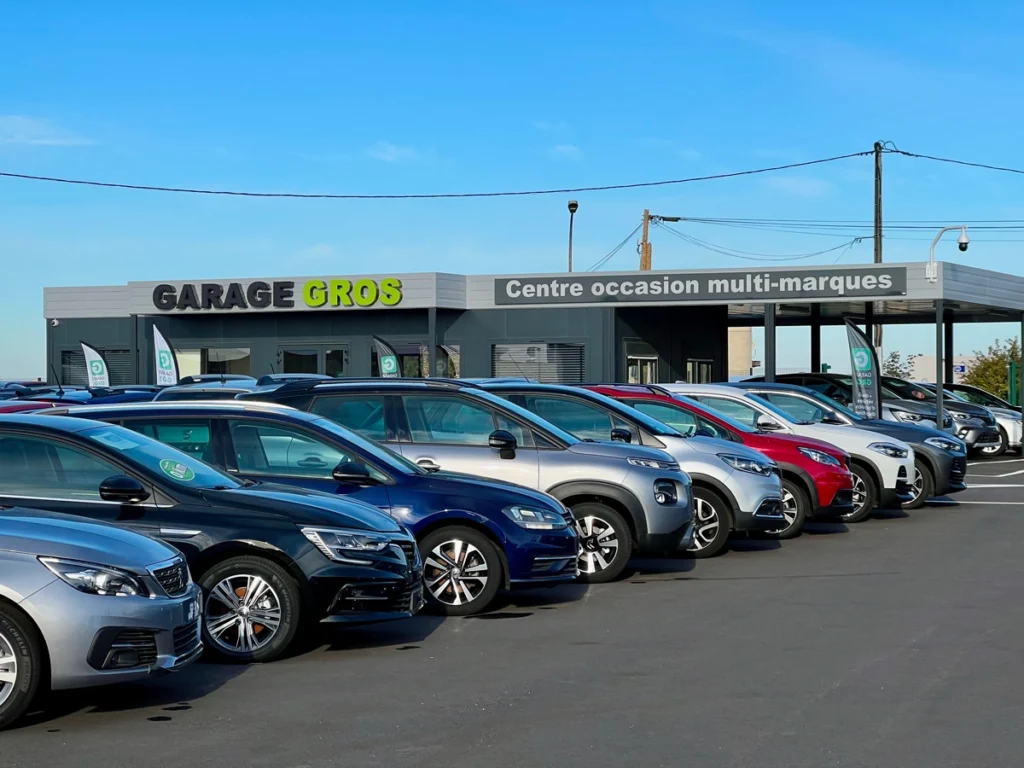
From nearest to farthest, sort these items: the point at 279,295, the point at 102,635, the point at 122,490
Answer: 1. the point at 102,635
2. the point at 122,490
3. the point at 279,295

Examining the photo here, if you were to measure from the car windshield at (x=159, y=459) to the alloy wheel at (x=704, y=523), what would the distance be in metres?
6.17

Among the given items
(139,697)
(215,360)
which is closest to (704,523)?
(139,697)

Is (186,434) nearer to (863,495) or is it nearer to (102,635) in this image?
(102,635)

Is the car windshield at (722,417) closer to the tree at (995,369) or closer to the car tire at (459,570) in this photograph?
the car tire at (459,570)

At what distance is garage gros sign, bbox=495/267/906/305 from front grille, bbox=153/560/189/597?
24132 mm

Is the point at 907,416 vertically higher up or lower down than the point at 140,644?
higher up

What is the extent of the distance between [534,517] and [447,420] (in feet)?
6.27

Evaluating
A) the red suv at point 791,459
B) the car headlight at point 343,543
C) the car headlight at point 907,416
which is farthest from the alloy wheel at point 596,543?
the car headlight at point 907,416

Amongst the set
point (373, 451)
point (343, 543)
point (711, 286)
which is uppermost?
point (711, 286)

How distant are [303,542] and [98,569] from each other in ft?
6.11

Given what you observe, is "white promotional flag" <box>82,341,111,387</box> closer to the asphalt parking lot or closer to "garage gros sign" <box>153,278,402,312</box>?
"garage gros sign" <box>153,278,402,312</box>

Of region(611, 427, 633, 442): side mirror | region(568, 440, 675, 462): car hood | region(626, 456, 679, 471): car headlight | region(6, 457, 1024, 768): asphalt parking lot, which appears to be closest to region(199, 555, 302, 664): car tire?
region(6, 457, 1024, 768): asphalt parking lot

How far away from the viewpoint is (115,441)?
861cm

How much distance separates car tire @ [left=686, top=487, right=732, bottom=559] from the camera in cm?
1399
